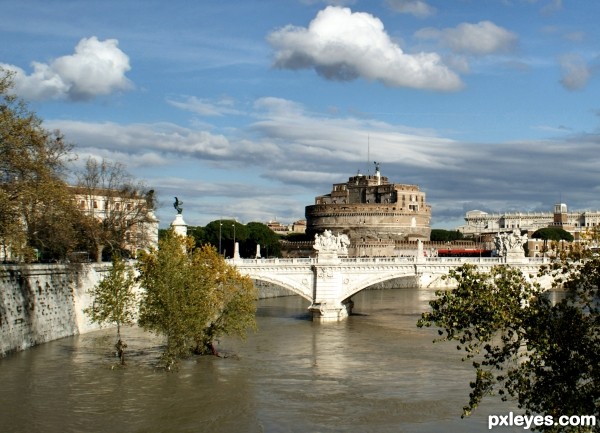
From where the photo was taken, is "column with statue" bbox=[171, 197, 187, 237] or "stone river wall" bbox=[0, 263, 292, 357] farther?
"column with statue" bbox=[171, 197, 187, 237]

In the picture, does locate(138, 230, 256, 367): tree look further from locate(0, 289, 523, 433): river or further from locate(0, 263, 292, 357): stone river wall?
locate(0, 263, 292, 357): stone river wall

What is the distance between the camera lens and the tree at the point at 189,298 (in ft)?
96.3

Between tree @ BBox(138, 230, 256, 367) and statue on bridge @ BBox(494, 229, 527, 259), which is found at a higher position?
statue on bridge @ BBox(494, 229, 527, 259)

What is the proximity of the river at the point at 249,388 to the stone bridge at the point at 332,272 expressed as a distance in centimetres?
910

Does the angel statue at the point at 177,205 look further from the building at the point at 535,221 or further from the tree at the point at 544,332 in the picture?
the building at the point at 535,221

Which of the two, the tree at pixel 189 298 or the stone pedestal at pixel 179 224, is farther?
the stone pedestal at pixel 179 224

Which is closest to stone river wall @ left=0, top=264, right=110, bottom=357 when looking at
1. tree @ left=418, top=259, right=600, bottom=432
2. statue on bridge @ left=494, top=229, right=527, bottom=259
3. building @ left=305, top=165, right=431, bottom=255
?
tree @ left=418, top=259, right=600, bottom=432

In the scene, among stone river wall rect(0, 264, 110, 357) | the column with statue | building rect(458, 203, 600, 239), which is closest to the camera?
stone river wall rect(0, 264, 110, 357)

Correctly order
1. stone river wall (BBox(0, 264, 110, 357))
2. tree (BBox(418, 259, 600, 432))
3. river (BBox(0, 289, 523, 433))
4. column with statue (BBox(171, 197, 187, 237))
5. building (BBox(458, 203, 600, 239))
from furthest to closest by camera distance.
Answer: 1. building (BBox(458, 203, 600, 239))
2. column with statue (BBox(171, 197, 187, 237))
3. stone river wall (BBox(0, 264, 110, 357))
4. river (BBox(0, 289, 523, 433))
5. tree (BBox(418, 259, 600, 432))

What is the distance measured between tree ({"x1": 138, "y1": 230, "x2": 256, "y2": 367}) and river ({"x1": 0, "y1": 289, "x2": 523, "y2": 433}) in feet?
4.24

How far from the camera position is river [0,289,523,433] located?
76.5ft

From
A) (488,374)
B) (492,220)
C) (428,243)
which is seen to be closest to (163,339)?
(488,374)

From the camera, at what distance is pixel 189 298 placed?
2977 centimetres

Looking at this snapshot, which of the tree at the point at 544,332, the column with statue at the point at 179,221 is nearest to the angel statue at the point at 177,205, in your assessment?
the column with statue at the point at 179,221
